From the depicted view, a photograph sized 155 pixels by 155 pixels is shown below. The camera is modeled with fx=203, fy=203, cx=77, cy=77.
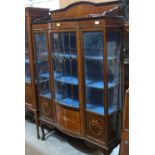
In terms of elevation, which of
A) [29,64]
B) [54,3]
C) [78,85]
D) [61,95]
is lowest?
[61,95]

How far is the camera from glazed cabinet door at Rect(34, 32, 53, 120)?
254 centimetres

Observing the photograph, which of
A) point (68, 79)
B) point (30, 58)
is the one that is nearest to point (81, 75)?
point (68, 79)

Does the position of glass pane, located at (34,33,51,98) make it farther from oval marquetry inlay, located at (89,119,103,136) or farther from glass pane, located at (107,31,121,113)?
glass pane, located at (107,31,121,113)

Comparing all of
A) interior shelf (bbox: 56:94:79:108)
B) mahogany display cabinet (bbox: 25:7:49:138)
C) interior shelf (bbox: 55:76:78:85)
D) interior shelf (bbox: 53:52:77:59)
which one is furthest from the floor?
interior shelf (bbox: 53:52:77:59)

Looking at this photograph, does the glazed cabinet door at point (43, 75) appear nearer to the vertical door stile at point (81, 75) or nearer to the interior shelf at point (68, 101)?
the interior shelf at point (68, 101)

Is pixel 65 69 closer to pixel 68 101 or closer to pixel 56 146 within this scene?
pixel 68 101

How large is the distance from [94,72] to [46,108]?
3.05 ft

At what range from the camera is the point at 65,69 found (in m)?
2.31

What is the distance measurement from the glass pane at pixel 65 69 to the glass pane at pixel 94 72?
0.15 m
